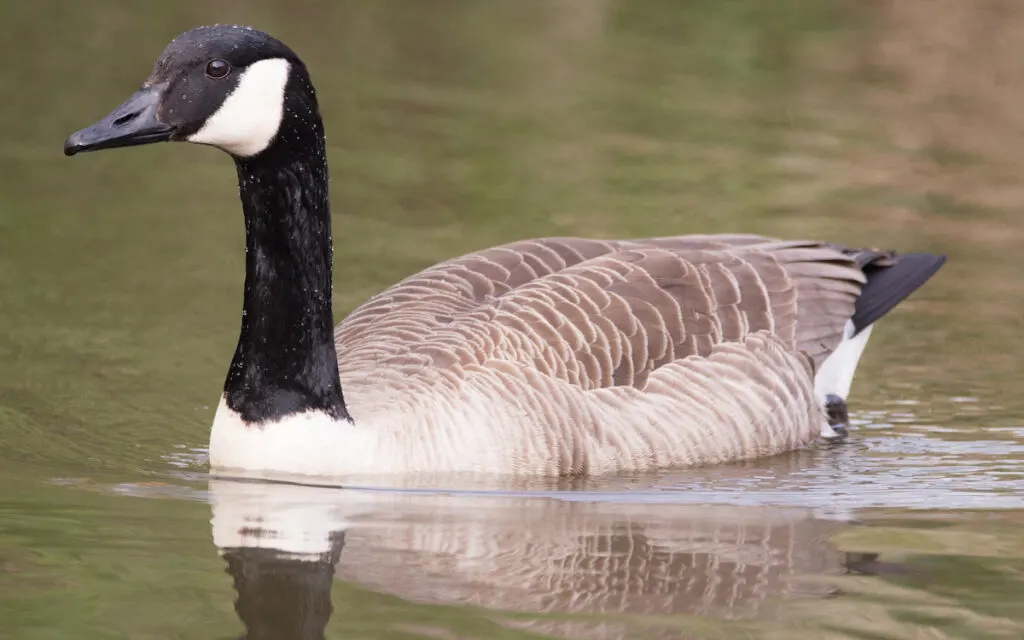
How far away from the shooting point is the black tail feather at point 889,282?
10.4 m

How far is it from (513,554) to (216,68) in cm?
243

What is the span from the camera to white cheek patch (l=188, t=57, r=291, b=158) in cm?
769

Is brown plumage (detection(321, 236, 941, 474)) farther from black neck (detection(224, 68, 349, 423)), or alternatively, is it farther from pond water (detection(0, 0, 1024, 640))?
black neck (detection(224, 68, 349, 423))

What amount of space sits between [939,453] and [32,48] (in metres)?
12.0

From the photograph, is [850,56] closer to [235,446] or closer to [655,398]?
[655,398]

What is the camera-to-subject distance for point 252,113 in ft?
25.4

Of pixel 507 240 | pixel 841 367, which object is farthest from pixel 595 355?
pixel 507 240

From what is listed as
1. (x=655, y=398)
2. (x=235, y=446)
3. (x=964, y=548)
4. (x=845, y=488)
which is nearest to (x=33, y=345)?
(x=235, y=446)

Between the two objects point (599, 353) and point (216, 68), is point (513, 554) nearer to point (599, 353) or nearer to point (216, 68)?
point (599, 353)

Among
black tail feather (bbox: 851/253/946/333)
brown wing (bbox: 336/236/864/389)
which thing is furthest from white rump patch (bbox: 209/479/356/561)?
black tail feather (bbox: 851/253/946/333)

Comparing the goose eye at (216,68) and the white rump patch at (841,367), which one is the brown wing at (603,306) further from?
the goose eye at (216,68)

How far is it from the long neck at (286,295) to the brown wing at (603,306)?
0.49 m

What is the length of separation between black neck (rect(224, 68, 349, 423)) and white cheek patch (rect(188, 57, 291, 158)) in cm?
14

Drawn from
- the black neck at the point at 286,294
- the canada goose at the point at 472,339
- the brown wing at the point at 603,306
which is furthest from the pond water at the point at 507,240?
the brown wing at the point at 603,306
